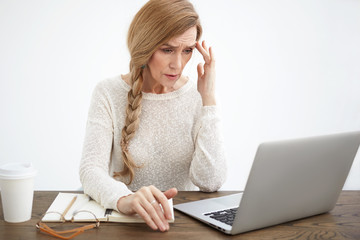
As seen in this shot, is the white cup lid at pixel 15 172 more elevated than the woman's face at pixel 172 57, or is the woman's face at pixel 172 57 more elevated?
the woman's face at pixel 172 57

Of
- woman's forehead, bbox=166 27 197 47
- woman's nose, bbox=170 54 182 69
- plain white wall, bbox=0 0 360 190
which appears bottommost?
plain white wall, bbox=0 0 360 190

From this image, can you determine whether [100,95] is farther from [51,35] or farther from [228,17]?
[228,17]

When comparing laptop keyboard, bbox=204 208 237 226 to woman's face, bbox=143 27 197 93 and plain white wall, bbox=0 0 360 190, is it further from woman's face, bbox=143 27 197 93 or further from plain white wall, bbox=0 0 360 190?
plain white wall, bbox=0 0 360 190

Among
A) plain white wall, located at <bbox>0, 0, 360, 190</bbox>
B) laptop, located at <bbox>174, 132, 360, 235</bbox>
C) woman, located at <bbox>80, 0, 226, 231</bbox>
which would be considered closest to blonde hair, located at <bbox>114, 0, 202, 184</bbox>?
woman, located at <bbox>80, 0, 226, 231</bbox>

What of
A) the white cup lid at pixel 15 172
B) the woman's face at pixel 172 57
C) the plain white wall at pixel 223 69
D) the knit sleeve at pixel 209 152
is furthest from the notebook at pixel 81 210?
the plain white wall at pixel 223 69

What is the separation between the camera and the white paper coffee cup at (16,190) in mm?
1046

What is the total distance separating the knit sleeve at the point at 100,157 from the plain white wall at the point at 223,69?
169cm

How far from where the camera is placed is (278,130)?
363 cm

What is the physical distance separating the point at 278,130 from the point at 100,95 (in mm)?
2287

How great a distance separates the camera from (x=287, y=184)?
105 cm

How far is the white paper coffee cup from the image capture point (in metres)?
1.05

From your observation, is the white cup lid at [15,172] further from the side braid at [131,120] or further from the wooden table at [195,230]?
the side braid at [131,120]

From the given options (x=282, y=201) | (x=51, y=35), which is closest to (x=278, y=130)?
(x=51, y=35)

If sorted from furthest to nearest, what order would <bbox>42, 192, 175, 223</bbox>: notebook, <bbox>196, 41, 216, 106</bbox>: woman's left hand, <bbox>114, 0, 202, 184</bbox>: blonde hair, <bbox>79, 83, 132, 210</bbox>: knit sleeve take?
1. <bbox>196, 41, 216, 106</bbox>: woman's left hand
2. <bbox>114, 0, 202, 184</bbox>: blonde hair
3. <bbox>79, 83, 132, 210</bbox>: knit sleeve
4. <bbox>42, 192, 175, 223</bbox>: notebook
